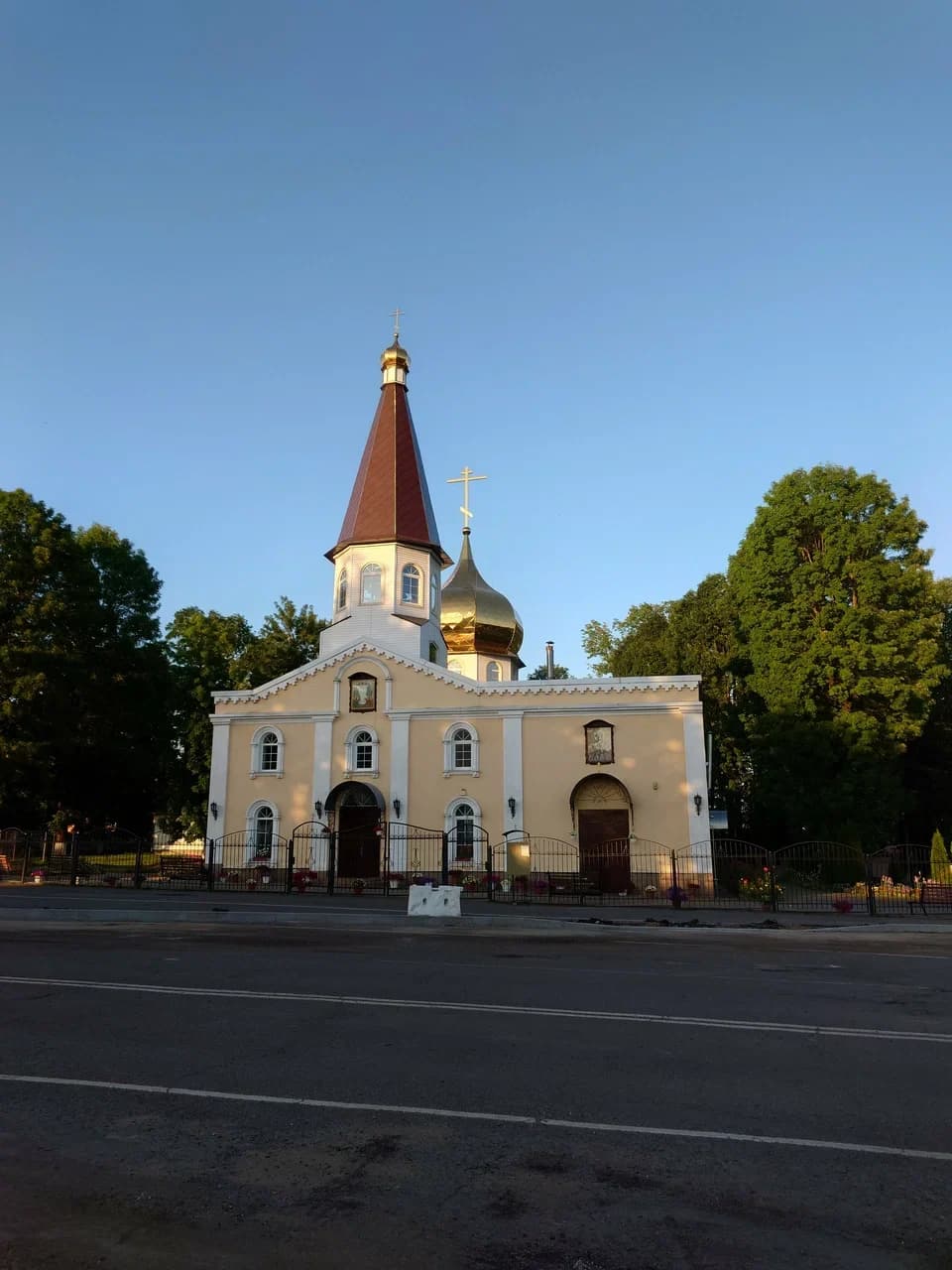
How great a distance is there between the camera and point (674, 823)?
29047mm

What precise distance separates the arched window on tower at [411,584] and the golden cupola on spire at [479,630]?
20.3 ft

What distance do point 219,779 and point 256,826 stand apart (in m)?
2.15

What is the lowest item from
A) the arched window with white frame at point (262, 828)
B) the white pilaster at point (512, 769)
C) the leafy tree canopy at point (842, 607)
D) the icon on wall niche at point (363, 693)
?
the arched window with white frame at point (262, 828)

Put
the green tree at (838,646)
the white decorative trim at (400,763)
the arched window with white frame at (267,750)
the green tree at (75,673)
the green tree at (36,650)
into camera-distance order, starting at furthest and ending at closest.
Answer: the green tree at (75,673) → the green tree at (36,650) → the green tree at (838,646) → the arched window with white frame at (267,750) → the white decorative trim at (400,763)

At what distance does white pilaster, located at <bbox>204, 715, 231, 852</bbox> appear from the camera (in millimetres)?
32406

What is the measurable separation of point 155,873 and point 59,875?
9.38 feet

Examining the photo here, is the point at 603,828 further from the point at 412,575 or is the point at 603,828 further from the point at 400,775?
the point at 412,575

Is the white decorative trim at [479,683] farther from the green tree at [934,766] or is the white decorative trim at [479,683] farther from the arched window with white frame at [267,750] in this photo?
the green tree at [934,766]

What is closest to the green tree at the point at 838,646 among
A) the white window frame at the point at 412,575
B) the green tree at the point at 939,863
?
the green tree at the point at 939,863

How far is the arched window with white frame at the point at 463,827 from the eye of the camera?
30500 millimetres

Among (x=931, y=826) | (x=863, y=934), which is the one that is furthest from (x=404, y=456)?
(x=931, y=826)

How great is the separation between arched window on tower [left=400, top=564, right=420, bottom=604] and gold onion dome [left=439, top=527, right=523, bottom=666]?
21.4 feet

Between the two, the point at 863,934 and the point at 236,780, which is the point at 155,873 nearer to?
the point at 236,780

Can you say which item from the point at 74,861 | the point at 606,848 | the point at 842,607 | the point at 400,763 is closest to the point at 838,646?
the point at 842,607
